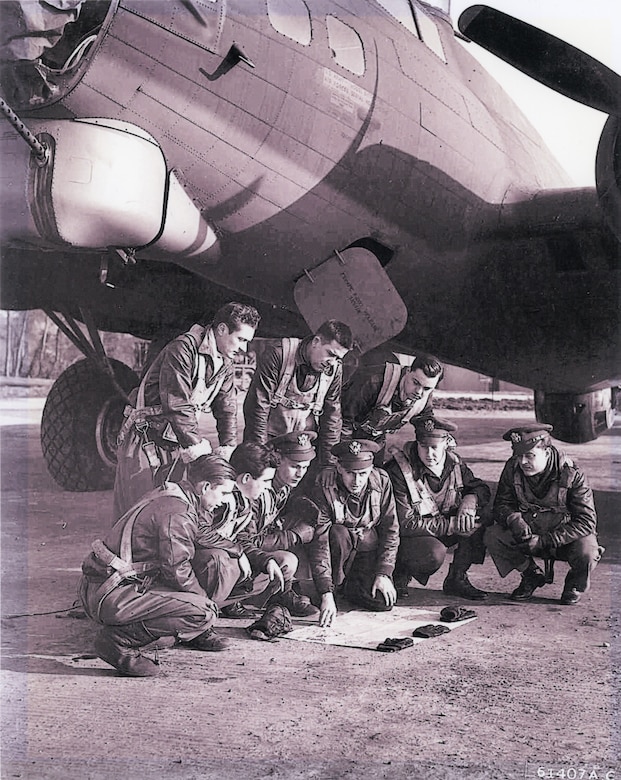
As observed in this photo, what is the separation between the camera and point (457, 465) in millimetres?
4719

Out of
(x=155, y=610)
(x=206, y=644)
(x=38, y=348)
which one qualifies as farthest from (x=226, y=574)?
(x=38, y=348)

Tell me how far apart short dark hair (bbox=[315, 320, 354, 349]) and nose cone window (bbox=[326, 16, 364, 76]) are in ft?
4.56

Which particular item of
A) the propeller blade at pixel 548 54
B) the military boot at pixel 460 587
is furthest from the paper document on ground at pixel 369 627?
the propeller blade at pixel 548 54

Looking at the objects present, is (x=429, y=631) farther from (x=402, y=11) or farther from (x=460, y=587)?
(x=402, y=11)

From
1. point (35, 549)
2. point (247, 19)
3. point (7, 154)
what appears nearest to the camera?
point (7, 154)

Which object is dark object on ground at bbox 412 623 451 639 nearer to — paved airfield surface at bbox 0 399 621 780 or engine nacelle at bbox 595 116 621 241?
paved airfield surface at bbox 0 399 621 780

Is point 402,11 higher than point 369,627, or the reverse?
point 402,11

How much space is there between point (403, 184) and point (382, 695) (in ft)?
9.75

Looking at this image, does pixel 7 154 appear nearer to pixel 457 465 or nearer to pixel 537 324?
pixel 457 465

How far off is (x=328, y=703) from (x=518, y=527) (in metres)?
1.75

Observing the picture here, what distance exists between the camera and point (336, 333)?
4.76 m

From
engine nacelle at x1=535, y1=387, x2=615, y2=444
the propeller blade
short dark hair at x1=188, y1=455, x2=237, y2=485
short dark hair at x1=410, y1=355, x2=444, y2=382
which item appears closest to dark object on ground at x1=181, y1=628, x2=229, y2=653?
short dark hair at x1=188, y1=455, x2=237, y2=485

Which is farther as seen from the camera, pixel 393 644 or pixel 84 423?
pixel 84 423

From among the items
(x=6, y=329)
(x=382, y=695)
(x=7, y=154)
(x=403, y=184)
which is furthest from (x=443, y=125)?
(x=6, y=329)
